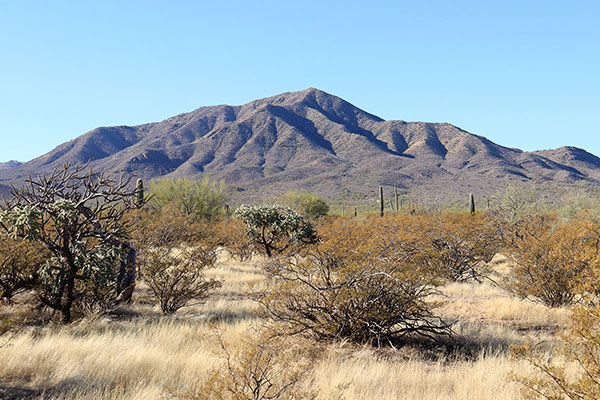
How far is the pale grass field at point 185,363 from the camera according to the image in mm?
4586

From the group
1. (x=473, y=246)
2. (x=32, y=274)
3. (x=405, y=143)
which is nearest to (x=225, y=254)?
(x=473, y=246)

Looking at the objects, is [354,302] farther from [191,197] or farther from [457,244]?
[191,197]

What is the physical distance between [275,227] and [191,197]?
42.4 ft

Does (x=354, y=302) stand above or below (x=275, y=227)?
below

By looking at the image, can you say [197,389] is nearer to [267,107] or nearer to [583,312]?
[583,312]

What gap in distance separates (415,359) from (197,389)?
3.37m

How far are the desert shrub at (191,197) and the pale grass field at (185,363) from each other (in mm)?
20533

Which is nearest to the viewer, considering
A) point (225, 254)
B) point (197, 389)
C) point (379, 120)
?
point (197, 389)

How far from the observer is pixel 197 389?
459cm

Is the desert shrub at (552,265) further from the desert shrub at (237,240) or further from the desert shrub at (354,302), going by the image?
the desert shrub at (237,240)

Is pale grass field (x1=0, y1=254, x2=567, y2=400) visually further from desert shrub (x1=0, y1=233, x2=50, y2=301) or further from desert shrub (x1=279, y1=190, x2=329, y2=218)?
desert shrub (x1=279, y1=190, x2=329, y2=218)

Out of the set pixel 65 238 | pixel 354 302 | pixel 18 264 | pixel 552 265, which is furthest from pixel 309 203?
pixel 354 302

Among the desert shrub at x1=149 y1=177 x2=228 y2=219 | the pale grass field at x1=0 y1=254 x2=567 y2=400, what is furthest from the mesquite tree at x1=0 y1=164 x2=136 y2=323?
the desert shrub at x1=149 y1=177 x2=228 y2=219

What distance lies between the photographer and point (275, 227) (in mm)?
18656
